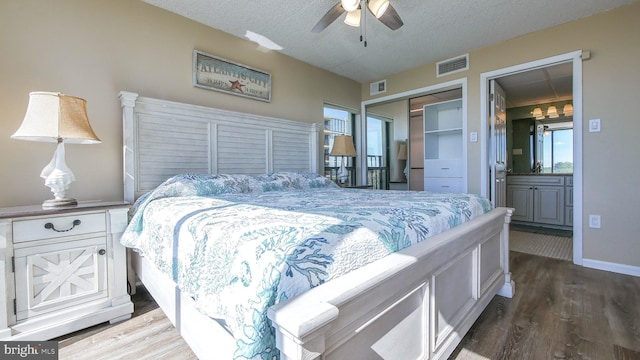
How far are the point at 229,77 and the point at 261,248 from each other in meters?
2.71

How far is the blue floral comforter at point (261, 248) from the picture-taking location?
2.37 ft

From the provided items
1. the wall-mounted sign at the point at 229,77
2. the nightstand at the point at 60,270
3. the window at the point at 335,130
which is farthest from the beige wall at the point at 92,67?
the window at the point at 335,130

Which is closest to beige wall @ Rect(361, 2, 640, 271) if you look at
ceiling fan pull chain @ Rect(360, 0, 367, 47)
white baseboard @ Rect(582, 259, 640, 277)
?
white baseboard @ Rect(582, 259, 640, 277)

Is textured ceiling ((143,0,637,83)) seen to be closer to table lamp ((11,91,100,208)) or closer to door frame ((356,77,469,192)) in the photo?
door frame ((356,77,469,192))

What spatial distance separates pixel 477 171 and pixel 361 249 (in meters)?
3.20

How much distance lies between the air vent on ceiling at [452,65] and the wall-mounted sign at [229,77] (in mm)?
2265

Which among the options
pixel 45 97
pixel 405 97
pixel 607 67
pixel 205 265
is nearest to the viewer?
pixel 205 265

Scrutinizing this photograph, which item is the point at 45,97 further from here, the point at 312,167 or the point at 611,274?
the point at 611,274

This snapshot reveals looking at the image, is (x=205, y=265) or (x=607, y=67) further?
(x=607, y=67)

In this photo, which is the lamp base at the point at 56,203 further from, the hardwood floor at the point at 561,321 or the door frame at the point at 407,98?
the door frame at the point at 407,98

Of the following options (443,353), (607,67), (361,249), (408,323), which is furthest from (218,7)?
(607,67)

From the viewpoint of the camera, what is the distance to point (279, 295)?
704mm

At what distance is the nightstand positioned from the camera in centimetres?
155

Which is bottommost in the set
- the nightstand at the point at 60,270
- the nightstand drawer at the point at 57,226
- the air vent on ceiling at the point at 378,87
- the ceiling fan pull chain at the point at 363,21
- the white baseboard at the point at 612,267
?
the white baseboard at the point at 612,267
